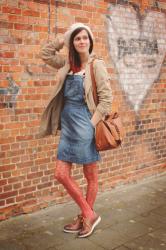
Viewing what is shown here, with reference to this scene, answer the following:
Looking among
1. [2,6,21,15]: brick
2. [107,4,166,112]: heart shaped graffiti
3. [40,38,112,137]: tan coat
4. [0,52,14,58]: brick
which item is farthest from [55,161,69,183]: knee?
[107,4,166,112]: heart shaped graffiti

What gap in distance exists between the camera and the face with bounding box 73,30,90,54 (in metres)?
3.67

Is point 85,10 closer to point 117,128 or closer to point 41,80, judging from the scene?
point 41,80

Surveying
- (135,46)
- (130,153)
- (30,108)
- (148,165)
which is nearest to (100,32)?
(135,46)

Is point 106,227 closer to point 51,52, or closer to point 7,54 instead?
point 51,52

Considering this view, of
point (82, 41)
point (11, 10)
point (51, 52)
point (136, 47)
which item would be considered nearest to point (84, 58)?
point (82, 41)

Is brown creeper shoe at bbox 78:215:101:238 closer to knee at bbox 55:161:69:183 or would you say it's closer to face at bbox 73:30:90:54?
knee at bbox 55:161:69:183

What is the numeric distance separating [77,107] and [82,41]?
0.64m

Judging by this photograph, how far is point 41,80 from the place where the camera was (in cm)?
445

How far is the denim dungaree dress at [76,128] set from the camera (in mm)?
3740

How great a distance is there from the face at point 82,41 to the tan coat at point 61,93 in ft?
0.38

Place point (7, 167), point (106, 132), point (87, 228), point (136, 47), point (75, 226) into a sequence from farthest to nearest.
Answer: point (136, 47), point (7, 167), point (75, 226), point (87, 228), point (106, 132)

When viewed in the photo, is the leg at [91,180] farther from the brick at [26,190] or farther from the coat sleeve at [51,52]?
the coat sleeve at [51,52]

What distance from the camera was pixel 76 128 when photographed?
3.77 metres

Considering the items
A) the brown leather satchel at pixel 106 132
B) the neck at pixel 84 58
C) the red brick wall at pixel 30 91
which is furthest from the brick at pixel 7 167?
the neck at pixel 84 58
